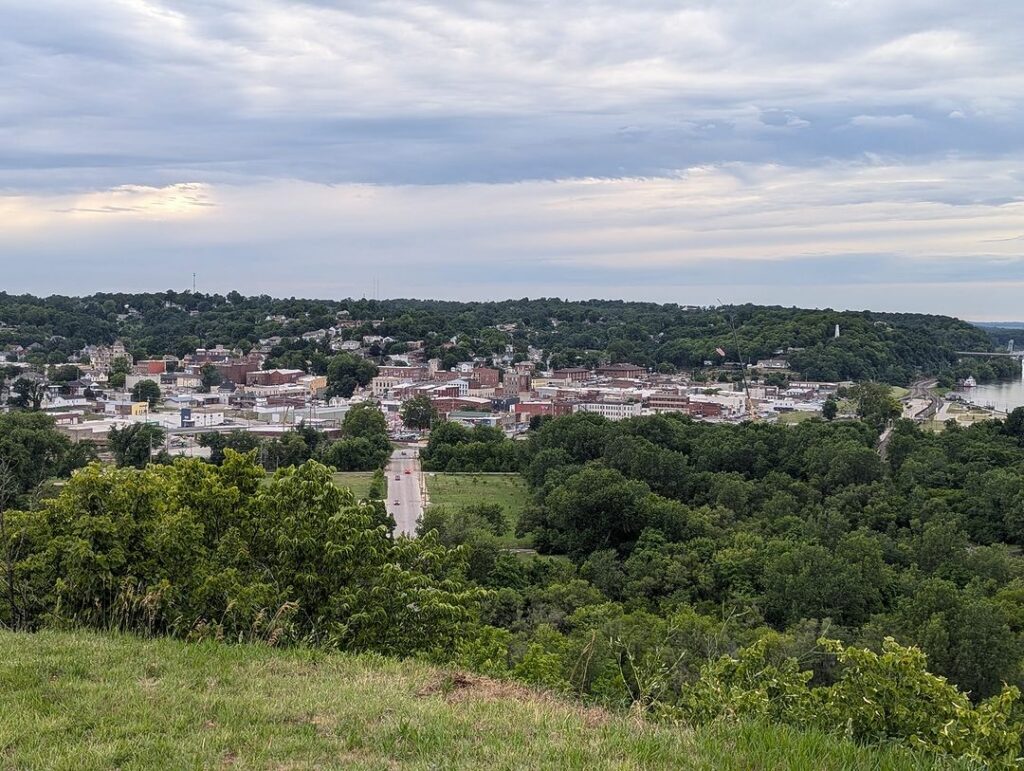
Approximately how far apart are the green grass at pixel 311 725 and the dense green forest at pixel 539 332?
7096 cm

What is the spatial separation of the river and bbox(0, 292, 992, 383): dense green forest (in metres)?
4.59

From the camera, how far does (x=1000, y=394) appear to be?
7325cm

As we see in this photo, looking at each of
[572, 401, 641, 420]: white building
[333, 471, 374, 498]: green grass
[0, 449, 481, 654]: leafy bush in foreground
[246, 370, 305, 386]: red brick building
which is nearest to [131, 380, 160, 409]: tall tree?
[246, 370, 305, 386]: red brick building

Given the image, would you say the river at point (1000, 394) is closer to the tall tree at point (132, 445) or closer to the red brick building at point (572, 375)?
the red brick building at point (572, 375)

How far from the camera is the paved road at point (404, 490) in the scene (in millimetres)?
26438

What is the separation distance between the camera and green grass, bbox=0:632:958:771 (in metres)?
3.87

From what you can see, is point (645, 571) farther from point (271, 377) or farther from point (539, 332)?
point (539, 332)

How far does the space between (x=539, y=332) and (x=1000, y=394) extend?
45.9 m

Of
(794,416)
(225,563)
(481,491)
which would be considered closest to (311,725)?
(225,563)

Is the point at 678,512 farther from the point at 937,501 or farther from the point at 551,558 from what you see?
the point at 937,501

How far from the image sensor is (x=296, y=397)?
2525 inches

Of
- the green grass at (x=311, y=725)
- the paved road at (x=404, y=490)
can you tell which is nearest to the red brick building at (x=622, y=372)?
the paved road at (x=404, y=490)

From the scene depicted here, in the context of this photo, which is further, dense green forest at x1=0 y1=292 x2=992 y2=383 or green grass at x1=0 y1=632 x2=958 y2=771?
dense green forest at x1=0 y1=292 x2=992 y2=383

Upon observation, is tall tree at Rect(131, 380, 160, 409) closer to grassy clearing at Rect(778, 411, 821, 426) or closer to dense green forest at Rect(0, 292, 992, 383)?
dense green forest at Rect(0, 292, 992, 383)
